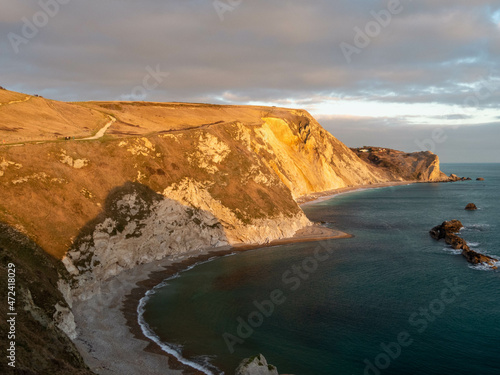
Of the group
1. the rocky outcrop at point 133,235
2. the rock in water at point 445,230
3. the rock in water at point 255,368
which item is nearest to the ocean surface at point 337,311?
the rock in water at point 255,368

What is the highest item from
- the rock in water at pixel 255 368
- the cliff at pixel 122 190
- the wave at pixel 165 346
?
the cliff at pixel 122 190

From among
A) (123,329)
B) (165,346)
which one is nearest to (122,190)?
(123,329)

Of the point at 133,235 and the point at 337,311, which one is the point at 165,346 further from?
the point at 133,235

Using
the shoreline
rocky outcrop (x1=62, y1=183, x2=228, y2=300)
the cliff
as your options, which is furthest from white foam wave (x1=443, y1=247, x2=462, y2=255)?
the shoreline

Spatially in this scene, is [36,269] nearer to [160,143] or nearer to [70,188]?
[70,188]

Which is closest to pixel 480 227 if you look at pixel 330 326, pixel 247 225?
pixel 247 225

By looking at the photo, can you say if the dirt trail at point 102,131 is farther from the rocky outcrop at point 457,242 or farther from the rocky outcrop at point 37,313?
the rocky outcrop at point 457,242
